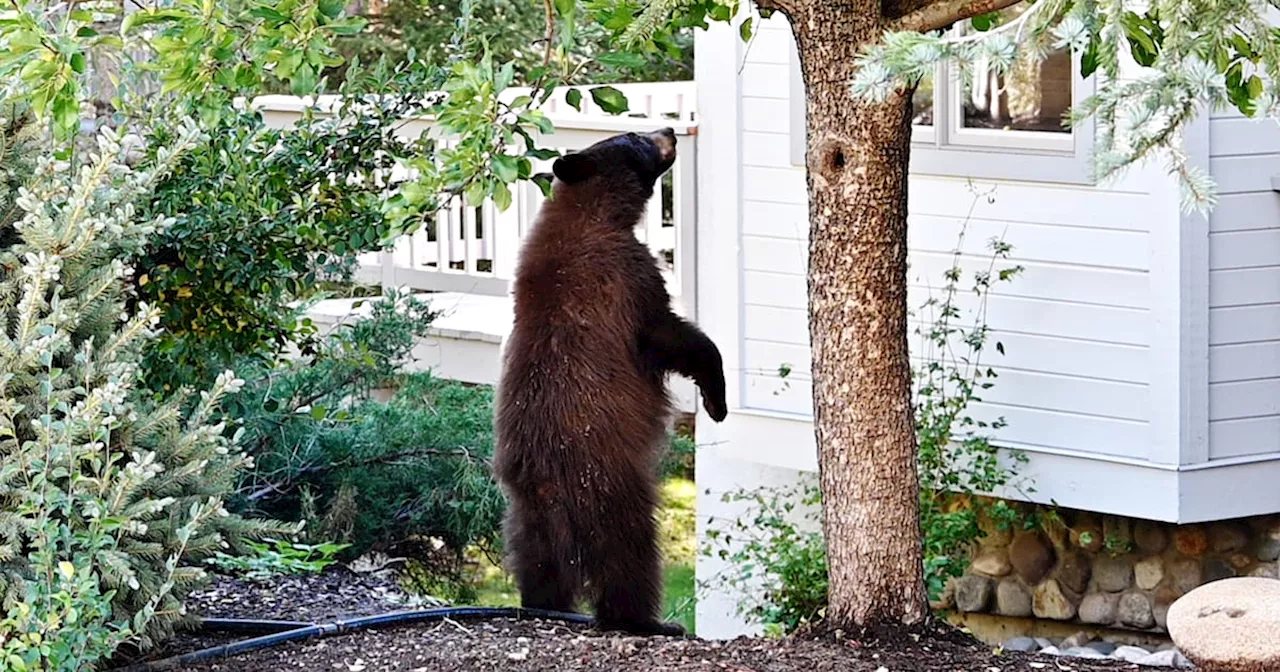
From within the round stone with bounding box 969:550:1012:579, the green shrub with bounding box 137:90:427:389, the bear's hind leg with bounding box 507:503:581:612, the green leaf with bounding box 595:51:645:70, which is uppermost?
the green leaf with bounding box 595:51:645:70

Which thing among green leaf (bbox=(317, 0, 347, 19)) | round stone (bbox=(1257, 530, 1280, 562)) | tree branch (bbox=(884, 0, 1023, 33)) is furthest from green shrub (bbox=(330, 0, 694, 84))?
green leaf (bbox=(317, 0, 347, 19))

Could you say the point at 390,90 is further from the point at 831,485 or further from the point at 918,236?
the point at 918,236

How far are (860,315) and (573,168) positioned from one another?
1.72 metres

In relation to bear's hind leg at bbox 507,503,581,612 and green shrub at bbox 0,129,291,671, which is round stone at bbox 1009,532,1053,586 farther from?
green shrub at bbox 0,129,291,671

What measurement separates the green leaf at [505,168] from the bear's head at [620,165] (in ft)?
6.05

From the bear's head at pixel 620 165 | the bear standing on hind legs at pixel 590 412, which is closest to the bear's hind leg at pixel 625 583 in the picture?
the bear standing on hind legs at pixel 590 412

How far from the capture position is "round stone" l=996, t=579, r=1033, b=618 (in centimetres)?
870

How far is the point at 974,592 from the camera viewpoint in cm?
884

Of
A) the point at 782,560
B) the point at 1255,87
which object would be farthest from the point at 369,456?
the point at 1255,87

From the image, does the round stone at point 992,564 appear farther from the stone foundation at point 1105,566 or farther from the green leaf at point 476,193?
the green leaf at point 476,193

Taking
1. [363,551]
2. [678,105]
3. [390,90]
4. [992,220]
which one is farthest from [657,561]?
[678,105]

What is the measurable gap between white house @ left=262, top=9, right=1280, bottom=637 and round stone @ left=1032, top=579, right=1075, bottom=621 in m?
0.02

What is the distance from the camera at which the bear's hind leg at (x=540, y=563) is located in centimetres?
536

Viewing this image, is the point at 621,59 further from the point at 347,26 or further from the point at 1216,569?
the point at 1216,569
